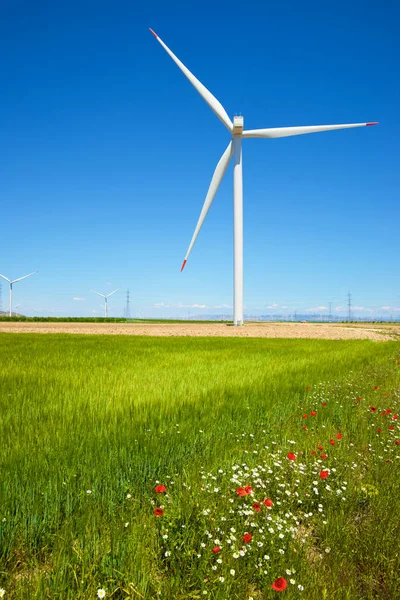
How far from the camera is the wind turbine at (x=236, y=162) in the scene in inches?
1933

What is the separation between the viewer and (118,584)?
290cm

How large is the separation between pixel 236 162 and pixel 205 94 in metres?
9.68

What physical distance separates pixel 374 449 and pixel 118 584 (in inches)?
185

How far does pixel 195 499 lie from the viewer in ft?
12.8

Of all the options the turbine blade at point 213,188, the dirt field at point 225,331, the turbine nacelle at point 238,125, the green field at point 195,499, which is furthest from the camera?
the turbine nacelle at point 238,125

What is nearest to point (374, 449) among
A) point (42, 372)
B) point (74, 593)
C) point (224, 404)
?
point (224, 404)

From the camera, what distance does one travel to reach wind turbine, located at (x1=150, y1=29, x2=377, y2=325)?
1933 inches

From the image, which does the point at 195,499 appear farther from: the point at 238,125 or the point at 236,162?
the point at 238,125

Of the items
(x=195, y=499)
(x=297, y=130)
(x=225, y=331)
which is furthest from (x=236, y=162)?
(x=195, y=499)

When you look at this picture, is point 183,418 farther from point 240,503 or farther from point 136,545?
point 136,545

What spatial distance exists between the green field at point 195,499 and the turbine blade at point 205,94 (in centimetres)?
5168

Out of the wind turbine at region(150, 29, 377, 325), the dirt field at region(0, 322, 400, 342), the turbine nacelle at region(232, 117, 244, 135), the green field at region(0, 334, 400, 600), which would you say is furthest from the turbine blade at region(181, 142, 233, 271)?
the green field at region(0, 334, 400, 600)

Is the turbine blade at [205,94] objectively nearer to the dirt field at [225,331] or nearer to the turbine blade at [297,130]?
the turbine blade at [297,130]

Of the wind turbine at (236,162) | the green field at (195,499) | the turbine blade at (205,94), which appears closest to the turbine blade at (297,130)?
the wind turbine at (236,162)
